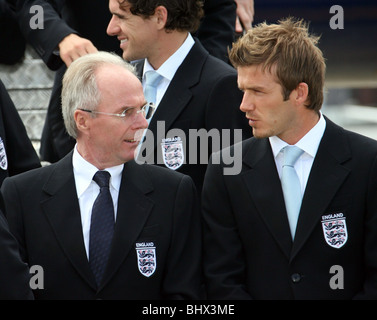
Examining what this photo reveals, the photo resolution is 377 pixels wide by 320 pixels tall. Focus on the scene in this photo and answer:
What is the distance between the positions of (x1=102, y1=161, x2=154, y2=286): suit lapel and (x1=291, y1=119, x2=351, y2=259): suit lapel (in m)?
0.68

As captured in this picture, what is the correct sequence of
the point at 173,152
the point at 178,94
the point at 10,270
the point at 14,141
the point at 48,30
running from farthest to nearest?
the point at 48,30, the point at 14,141, the point at 178,94, the point at 173,152, the point at 10,270

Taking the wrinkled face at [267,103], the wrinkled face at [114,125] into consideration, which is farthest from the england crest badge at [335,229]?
the wrinkled face at [114,125]

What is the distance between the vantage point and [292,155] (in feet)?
12.9

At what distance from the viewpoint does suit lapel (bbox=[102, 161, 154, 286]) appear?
3777 millimetres

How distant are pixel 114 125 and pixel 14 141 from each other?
29.3 inches

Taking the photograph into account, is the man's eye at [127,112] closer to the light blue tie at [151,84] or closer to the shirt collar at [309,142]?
the light blue tie at [151,84]

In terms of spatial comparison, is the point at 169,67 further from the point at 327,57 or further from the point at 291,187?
the point at 327,57

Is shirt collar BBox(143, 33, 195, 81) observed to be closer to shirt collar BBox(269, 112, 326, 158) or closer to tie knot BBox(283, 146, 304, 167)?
shirt collar BBox(269, 112, 326, 158)

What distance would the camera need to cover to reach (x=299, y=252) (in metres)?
3.81

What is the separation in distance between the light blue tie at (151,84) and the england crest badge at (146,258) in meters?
0.98

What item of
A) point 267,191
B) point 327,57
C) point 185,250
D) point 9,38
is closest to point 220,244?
point 185,250

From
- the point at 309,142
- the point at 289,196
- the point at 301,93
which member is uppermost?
the point at 301,93

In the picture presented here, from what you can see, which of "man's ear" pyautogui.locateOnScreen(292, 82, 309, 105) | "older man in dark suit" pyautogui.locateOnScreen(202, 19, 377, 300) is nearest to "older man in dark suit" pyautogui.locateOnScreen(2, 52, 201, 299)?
"older man in dark suit" pyautogui.locateOnScreen(202, 19, 377, 300)
